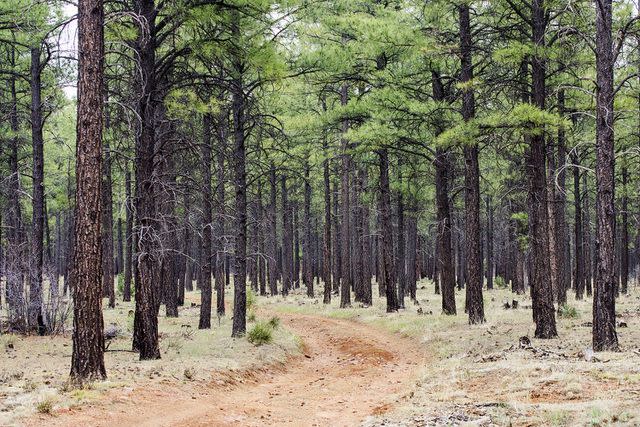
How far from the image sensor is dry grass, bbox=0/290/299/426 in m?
7.81

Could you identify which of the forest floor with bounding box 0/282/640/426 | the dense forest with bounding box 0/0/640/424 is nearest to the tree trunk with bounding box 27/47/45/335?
the dense forest with bounding box 0/0/640/424

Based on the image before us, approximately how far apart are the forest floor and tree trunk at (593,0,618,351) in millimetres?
678

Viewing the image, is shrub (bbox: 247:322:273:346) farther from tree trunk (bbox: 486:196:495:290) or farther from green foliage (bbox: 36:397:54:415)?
tree trunk (bbox: 486:196:495:290)

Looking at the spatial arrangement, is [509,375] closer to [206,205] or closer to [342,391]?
[342,391]

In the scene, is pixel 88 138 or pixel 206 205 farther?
pixel 206 205

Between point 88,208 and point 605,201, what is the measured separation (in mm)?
10111

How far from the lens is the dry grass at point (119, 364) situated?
7.81m

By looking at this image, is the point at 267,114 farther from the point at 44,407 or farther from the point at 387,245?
the point at 44,407

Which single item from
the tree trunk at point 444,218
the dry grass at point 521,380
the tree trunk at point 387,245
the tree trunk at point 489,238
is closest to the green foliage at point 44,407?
the dry grass at point 521,380

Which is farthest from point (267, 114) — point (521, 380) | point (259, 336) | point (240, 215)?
point (521, 380)

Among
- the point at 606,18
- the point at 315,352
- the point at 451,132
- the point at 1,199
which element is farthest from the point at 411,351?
the point at 1,199

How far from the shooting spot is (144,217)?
11.5 metres

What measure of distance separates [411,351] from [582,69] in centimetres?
1007

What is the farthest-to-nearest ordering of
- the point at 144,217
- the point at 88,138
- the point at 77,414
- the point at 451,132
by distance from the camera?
the point at 451,132 < the point at 144,217 < the point at 88,138 < the point at 77,414
